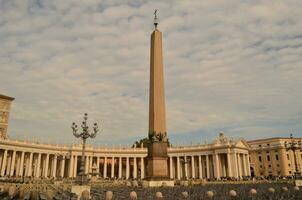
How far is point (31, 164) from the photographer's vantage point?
6181 cm

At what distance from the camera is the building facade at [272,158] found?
74812 mm

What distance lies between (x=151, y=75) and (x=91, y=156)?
51.3 metres

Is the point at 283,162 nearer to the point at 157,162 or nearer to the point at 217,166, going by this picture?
the point at 217,166

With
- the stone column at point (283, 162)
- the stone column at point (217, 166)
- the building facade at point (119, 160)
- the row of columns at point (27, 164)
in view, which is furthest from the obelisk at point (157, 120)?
the stone column at point (283, 162)

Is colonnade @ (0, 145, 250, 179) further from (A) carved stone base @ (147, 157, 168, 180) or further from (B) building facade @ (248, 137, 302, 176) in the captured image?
(A) carved stone base @ (147, 157, 168, 180)

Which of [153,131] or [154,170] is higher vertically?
[153,131]

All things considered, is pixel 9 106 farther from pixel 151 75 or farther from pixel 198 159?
pixel 151 75

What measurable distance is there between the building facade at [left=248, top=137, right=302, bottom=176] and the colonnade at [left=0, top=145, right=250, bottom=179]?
12.1 metres

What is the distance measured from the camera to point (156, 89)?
22359 mm

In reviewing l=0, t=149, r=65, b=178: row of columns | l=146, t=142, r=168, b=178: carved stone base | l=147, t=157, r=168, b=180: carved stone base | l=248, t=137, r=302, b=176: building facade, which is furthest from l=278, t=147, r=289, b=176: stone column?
l=147, t=157, r=168, b=180: carved stone base

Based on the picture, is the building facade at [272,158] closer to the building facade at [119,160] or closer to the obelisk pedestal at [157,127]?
the building facade at [119,160]

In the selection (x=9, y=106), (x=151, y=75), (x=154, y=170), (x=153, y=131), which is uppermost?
(x=9, y=106)

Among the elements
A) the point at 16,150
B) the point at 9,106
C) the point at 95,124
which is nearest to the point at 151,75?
the point at 95,124

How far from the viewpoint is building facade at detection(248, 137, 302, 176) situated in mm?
74812
